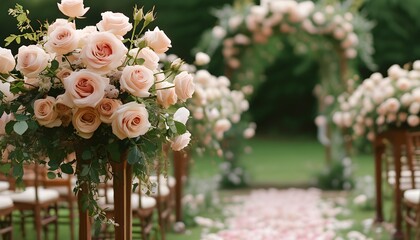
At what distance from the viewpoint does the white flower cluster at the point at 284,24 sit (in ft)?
31.2

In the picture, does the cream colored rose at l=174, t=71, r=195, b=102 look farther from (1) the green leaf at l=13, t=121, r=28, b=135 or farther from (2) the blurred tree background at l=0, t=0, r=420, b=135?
(2) the blurred tree background at l=0, t=0, r=420, b=135

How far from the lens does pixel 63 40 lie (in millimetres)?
2908

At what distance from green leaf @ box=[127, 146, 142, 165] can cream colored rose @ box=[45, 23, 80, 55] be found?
463 mm

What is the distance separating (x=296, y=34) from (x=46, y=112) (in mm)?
7344

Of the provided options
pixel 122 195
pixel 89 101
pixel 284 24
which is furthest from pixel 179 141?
pixel 284 24

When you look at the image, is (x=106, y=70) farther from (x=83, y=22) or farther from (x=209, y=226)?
(x=83, y=22)

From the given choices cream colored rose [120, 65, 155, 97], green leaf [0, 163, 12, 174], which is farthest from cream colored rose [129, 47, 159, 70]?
green leaf [0, 163, 12, 174]

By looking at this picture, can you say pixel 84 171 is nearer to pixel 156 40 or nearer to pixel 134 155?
pixel 134 155

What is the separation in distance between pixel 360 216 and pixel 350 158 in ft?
7.57

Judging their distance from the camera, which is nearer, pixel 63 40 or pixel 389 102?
pixel 63 40

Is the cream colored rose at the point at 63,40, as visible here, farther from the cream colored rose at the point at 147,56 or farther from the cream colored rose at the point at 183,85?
the cream colored rose at the point at 183,85

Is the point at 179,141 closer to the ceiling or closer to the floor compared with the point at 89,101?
closer to the floor

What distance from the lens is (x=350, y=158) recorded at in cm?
988

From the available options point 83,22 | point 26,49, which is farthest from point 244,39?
point 83,22
